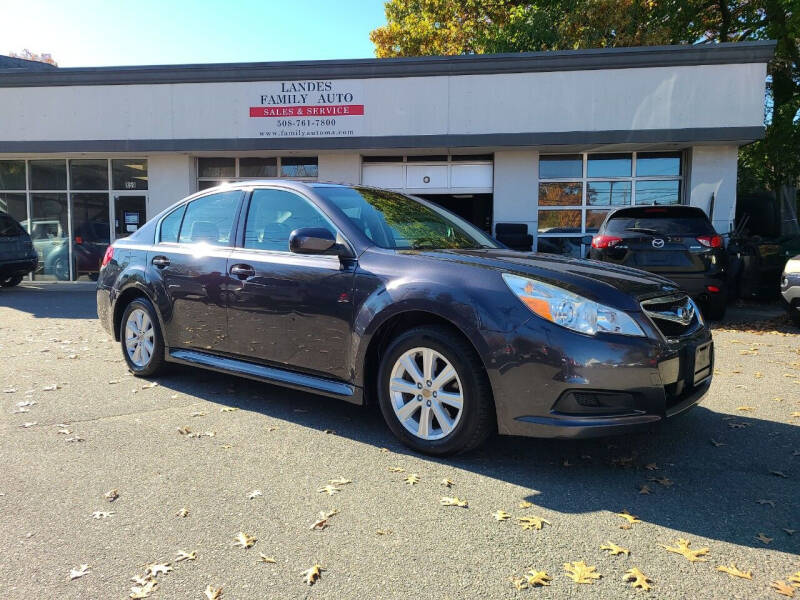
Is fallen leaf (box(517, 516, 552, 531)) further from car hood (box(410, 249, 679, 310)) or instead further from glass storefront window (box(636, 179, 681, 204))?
glass storefront window (box(636, 179, 681, 204))

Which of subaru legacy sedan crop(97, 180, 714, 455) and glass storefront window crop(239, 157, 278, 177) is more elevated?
Answer: glass storefront window crop(239, 157, 278, 177)

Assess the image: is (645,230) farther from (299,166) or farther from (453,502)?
(299,166)

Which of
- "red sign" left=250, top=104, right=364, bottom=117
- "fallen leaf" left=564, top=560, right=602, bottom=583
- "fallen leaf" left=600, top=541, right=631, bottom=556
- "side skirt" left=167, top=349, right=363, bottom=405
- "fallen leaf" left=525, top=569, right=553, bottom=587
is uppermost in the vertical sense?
"red sign" left=250, top=104, right=364, bottom=117

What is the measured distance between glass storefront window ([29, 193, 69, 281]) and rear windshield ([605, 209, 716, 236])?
42.9 ft

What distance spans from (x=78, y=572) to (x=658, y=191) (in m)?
13.3

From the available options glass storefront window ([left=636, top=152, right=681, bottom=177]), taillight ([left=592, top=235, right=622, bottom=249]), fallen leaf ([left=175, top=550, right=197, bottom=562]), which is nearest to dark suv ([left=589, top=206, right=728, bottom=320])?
taillight ([left=592, top=235, right=622, bottom=249])

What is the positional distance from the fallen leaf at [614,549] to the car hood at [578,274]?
4.05ft

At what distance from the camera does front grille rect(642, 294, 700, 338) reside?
11.5 feet

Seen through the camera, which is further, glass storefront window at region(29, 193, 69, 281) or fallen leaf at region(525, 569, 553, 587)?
glass storefront window at region(29, 193, 69, 281)

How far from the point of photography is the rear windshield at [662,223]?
325 inches

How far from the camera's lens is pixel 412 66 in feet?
42.3

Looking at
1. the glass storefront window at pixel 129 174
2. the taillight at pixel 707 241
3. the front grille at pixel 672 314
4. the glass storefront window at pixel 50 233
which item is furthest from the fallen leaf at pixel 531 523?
the glass storefront window at pixel 50 233

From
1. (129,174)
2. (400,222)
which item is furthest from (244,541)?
(129,174)

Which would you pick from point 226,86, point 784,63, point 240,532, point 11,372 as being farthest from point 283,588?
point 784,63
